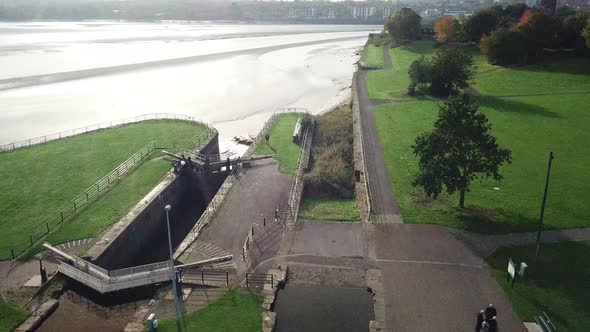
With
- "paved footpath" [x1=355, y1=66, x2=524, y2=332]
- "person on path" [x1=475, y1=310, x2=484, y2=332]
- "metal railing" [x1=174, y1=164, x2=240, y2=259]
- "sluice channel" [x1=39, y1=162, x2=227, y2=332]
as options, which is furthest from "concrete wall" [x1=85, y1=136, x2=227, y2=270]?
"person on path" [x1=475, y1=310, x2=484, y2=332]

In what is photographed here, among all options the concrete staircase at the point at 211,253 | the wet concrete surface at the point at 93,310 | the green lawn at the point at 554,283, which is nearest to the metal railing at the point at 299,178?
the concrete staircase at the point at 211,253

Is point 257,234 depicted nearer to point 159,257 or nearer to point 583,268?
point 159,257

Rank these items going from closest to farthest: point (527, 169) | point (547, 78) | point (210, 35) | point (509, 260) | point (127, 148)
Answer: point (509, 260) → point (527, 169) → point (127, 148) → point (547, 78) → point (210, 35)

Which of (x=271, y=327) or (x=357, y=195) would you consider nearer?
(x=271, y=327)

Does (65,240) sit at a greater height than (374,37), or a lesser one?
lesser

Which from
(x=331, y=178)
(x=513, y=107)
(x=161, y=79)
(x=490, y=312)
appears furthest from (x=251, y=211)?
(x=161, y=79)

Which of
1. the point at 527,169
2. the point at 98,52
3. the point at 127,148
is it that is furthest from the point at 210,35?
the point at 527,169

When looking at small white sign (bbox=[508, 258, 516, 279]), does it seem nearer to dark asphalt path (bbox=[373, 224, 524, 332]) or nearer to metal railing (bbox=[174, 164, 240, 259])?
dark asphalt path (bbox=[373, 224, 524, 332])

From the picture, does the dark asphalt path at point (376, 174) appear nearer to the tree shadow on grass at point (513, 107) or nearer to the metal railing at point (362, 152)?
the metal railing at point (362, 152)
